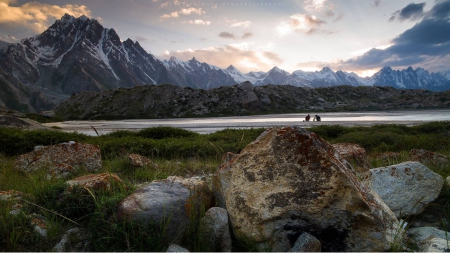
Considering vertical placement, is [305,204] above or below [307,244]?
above

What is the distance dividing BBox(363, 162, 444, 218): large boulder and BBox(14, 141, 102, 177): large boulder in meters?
7.40

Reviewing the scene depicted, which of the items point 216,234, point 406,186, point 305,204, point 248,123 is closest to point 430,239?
point 406,186

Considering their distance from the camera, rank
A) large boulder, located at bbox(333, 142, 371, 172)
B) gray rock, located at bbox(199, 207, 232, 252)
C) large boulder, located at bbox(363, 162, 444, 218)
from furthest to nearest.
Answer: large boulder, located at bbox(333, 142, 371, 172) → large boulder, located at bbox(363, 162, 444, 218) → gray rock, located at bbox(199, 207, 232, 252)

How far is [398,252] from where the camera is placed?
3.20m

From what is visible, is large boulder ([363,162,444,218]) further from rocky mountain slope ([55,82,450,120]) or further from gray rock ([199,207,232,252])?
rocky mountain slope ([55,82,450,120])

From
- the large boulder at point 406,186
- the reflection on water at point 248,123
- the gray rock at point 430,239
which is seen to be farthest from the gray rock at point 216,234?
the reflection on water at point 248,123

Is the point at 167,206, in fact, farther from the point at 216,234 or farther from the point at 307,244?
the point at 307,244

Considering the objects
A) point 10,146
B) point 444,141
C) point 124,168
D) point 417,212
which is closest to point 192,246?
point 417,212

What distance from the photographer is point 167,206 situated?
3709 mm

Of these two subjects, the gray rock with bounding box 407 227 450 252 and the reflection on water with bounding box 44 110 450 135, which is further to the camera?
the reflection on water with bounding box 44 110 450 135

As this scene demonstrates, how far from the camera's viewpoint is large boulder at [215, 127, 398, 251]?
3.26m

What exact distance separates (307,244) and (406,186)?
9.89ft

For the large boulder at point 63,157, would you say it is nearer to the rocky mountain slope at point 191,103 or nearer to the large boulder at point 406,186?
the large boulder at point 406,186

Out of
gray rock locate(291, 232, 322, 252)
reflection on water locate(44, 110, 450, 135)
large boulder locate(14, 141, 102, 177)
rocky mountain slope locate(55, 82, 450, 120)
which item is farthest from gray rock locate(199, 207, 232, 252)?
rocky mountain slope locate(55, 82, 450, 120)
